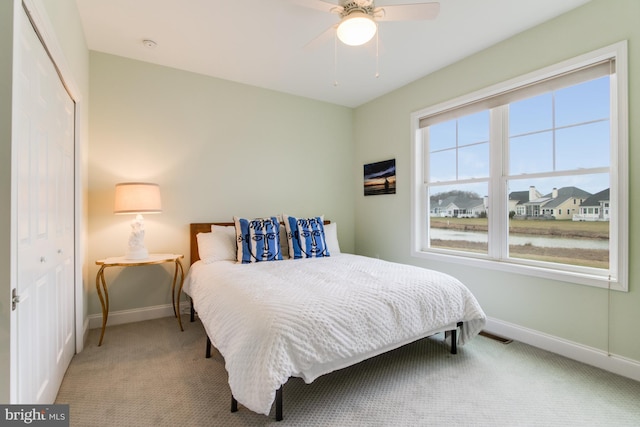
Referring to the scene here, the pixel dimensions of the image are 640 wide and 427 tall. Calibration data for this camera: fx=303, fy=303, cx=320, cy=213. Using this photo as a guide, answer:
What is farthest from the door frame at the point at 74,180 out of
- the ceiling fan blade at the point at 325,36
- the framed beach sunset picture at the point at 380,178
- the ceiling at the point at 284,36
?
the framed beach sunset picture at the point at 380,178

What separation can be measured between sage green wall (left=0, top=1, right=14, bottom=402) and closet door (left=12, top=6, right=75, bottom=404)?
0.14 ft

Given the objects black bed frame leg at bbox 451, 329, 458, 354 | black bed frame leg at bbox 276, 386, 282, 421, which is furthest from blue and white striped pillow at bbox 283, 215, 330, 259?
black bed frame leg at bbox 276, 386, 282, 421

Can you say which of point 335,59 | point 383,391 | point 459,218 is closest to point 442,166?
point 459,218

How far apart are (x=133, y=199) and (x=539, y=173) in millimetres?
3574

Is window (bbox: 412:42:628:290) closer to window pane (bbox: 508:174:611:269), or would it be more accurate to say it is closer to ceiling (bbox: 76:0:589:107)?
window pane (bbox: 508:174:611:269)

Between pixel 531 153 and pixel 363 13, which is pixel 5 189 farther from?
pixel 531 153

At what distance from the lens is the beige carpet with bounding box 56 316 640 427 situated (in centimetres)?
165

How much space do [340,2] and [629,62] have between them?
2.00 meters

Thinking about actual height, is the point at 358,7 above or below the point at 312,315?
above

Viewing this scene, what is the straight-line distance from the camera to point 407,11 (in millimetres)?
1905

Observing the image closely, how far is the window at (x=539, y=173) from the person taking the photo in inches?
86.1

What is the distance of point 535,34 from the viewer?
2510 mm

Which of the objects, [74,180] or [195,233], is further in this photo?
[195,233]

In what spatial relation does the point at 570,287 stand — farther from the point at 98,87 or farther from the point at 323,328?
the point at 98,87
